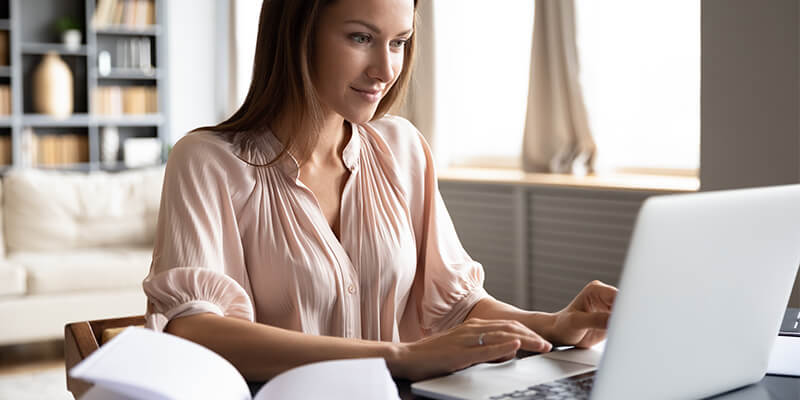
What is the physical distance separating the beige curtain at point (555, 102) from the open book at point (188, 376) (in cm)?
325

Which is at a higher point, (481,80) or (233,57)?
(233,57)

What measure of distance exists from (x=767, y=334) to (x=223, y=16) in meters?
Result: 6.40

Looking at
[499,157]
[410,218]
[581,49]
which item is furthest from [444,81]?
[410,218]

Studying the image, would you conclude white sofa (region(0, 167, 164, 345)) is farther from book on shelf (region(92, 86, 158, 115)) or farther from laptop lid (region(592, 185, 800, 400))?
laptop lid (region(592, 185, 800, 400))

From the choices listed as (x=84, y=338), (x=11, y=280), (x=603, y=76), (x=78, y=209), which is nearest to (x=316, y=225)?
(x=84, y=338)

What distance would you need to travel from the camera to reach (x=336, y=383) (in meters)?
0.78

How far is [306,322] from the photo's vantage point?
126cm

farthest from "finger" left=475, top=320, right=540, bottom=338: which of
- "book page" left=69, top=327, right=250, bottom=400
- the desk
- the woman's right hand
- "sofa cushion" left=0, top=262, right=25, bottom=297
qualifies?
"sofa cushion" left=0, top=262, right=25, bottom=297

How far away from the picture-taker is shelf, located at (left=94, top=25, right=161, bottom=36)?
20.7 feet

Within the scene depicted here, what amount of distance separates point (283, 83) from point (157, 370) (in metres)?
0.65

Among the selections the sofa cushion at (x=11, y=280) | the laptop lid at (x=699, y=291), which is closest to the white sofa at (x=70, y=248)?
the sofa cushion at (x=11, y=280)

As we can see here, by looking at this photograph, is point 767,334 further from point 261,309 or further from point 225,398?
point 261,309

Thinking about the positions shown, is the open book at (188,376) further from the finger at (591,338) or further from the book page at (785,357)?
the book page at (785,357)

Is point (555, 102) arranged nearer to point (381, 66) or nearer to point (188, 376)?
point (381, 66)
